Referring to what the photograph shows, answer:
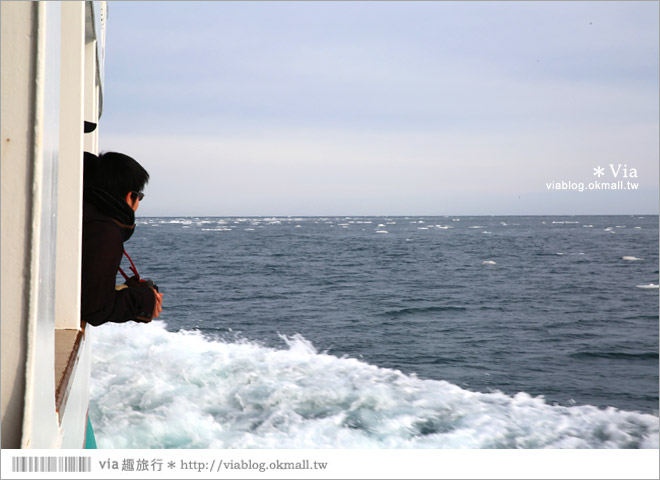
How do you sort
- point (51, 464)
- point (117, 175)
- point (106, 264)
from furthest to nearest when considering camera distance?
1. point (117, 175)
2. point (106, 264)
3. point (51, 464)

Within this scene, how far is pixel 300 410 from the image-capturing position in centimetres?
735

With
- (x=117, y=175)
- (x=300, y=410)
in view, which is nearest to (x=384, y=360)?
(x=300, y=410)

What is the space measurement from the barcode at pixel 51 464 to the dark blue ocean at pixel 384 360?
4842 millimetres

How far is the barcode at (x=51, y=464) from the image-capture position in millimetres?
1177

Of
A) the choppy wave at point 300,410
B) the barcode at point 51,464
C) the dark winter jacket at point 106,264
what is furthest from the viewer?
the choppy wave at point 300,410

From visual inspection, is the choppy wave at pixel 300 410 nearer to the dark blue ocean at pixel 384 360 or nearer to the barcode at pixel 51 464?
the dark blue ocean at pixel 384 360

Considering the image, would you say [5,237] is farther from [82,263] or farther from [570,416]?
[570,416]

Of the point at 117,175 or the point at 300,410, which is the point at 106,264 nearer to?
the point at 117,175

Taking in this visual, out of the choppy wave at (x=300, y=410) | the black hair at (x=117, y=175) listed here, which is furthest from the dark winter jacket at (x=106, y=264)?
the choppy wave at (x=300, y=410)

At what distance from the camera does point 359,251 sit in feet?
142

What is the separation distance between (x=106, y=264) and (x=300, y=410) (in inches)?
227

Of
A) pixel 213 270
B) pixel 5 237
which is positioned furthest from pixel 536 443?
pixel 213 270

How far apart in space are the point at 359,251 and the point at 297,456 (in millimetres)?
41525

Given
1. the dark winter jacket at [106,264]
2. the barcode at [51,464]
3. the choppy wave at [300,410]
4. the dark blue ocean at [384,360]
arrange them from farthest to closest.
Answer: the dark blue ocean at [384,360], the choppy wave at [300,410], the dark winter jacket at [106,264], the barcode at [51,464]
